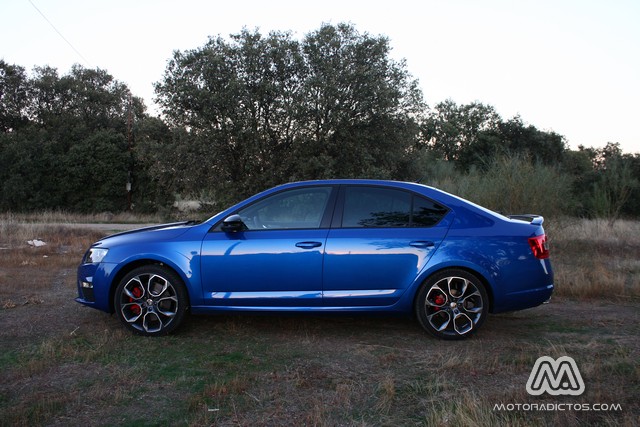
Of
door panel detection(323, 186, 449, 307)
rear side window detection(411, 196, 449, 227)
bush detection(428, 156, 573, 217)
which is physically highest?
bush detection(428, 156, 573, 217)

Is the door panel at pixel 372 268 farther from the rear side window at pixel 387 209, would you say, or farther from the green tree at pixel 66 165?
the green tree at pixel 66 165

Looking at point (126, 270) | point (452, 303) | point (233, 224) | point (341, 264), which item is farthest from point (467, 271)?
point (126, 270)

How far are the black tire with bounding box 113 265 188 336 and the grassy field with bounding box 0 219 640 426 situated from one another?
0.15 metres

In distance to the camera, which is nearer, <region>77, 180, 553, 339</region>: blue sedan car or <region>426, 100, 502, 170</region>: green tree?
<region>77, 180, 553, 339</region>: blue sedan car

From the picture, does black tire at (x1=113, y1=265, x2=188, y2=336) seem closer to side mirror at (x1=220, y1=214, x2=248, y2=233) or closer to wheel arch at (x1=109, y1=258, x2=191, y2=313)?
wheel arch at (x1=109, y1=258, x2=191, y2=313)

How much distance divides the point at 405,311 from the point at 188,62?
15586mm

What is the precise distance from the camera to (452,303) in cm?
496

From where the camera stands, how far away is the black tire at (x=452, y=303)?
4945mm

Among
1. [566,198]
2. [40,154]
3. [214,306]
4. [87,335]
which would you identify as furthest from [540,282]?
[40,154]

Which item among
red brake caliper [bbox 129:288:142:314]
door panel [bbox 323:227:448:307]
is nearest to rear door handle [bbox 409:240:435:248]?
door panel [bbox 323:227:448:307]

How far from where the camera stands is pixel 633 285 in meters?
7.57

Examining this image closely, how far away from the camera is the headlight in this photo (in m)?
5.29

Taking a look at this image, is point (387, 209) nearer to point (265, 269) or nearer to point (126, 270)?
point (265, 269)

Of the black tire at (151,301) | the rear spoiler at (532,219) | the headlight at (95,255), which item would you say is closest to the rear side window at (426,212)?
the rear spoiler at (532,219)
